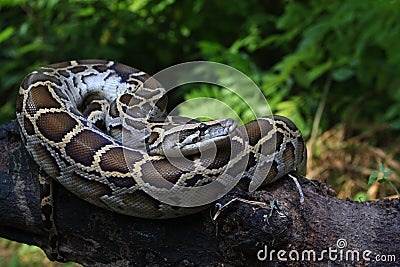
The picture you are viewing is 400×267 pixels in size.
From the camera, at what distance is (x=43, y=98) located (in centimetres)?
390

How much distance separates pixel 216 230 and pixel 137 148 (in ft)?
2.98

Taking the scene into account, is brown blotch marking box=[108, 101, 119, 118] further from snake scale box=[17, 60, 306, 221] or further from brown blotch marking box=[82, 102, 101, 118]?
brown blotch marking box=[82, 102, 101, 118]

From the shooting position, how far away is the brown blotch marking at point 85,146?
11.5 feet

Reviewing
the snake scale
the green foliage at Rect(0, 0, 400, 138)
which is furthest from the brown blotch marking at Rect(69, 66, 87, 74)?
the green foliage at Rect(0, 0, 400, 138)

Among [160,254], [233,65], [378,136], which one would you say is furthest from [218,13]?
[160,254]

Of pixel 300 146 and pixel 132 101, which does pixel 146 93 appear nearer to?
pixel 132 101

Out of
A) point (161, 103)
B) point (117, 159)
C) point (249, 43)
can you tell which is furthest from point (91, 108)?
→ point (249, 43)

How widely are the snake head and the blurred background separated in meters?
2.84

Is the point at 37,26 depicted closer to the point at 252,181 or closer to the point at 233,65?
the point at 233,65

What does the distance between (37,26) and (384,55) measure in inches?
202

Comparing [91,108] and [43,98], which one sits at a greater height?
[43,98]

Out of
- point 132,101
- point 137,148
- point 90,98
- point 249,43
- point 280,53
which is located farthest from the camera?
point 280,53

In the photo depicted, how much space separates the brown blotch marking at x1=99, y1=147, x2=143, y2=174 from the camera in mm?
3385

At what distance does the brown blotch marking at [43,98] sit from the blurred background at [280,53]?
265 centimetres
